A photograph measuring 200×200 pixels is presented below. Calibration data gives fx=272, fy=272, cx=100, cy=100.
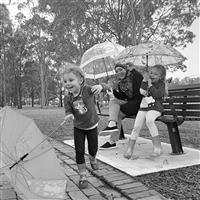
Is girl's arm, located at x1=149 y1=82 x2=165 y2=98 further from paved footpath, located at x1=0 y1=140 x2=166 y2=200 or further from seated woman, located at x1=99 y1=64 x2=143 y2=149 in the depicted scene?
paved footpath, located at x1=0 y1=140 x2=166 y2=200

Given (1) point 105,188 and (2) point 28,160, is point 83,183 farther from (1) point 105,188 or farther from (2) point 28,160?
(2) point 28,160

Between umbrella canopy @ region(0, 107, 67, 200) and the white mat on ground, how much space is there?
117 cm

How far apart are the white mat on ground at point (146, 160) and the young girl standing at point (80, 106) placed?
625mm

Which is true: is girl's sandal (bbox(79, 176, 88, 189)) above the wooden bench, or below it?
below

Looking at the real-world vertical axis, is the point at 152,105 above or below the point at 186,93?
below

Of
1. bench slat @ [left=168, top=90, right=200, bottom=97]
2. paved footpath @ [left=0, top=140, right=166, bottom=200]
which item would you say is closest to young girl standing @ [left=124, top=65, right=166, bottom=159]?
bench slat @ [left=168, top=90, right=200, bottom=97]

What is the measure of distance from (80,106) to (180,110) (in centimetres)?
207

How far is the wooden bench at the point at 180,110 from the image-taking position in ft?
13.4

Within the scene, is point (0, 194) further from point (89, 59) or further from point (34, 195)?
point (89, 59)

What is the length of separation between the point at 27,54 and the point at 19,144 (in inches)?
1342

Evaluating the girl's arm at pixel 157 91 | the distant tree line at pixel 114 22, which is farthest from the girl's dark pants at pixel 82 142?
the distant tree line at pixel 114 22

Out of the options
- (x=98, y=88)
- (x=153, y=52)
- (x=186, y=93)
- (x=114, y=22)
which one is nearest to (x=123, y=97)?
(x=153, y=52)

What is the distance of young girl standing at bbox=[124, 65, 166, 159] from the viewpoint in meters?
3.98

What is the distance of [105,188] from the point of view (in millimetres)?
2943
